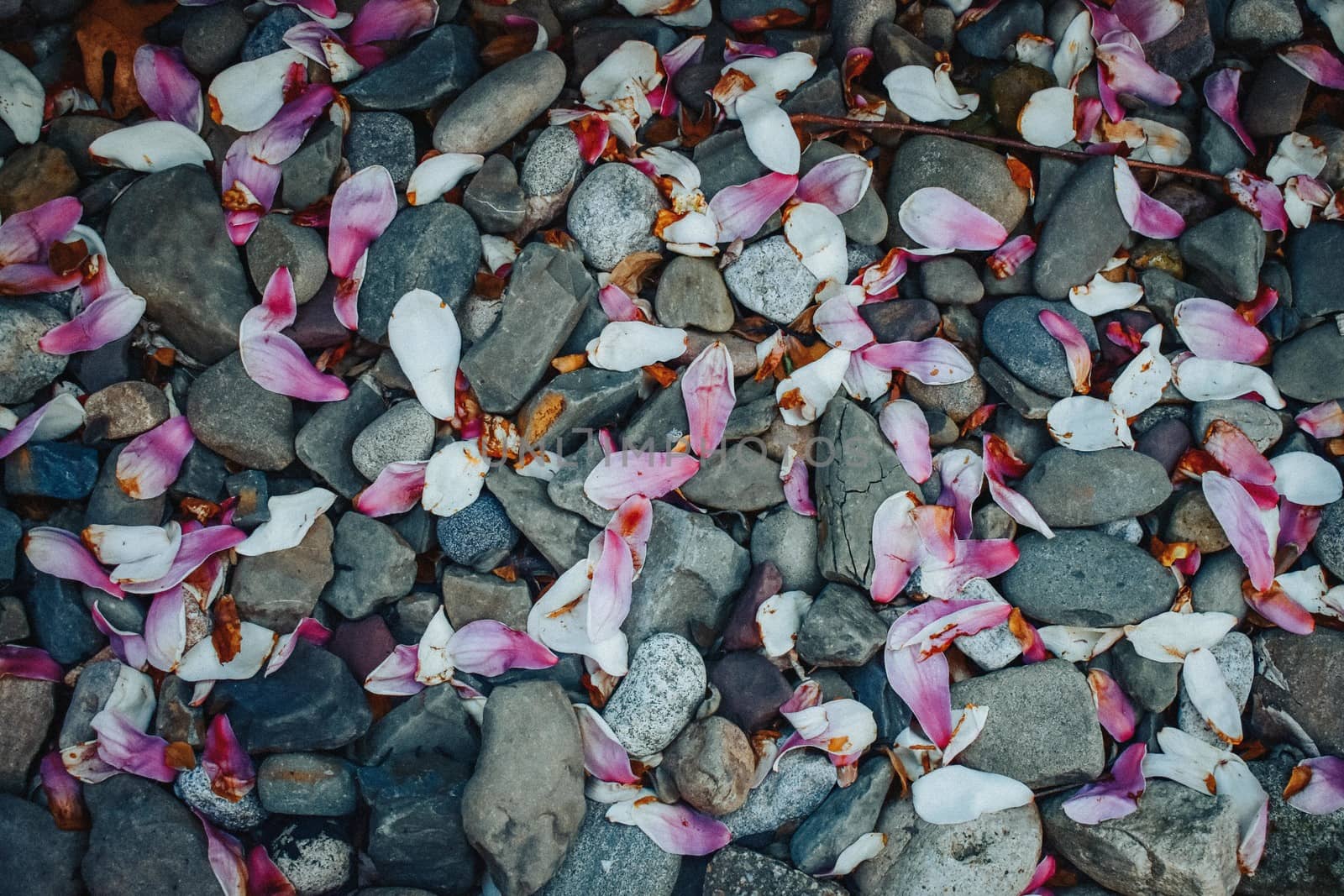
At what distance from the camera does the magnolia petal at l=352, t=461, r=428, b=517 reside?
1865 millimetres

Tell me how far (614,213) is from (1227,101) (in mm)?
1374

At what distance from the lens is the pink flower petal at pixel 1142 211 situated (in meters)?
1.98

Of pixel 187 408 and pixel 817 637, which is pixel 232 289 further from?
pixel 817 637

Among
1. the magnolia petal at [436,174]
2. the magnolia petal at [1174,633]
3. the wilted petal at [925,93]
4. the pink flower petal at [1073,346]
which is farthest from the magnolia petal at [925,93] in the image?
the magnolia petal at [1174,633]

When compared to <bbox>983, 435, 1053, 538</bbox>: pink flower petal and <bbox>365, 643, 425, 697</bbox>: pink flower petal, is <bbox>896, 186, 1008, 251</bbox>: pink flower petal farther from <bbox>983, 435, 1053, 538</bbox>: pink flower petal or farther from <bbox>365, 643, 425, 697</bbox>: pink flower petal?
<bbox>365, 643, 425, 697</bbox>: pink flower petal

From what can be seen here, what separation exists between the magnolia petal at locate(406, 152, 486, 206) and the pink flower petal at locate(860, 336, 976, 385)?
907mm

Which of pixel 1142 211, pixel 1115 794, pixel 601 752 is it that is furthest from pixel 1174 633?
pixel 601 752

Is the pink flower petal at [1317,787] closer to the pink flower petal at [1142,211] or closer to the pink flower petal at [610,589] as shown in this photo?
the pink flower petal at [1142,211]

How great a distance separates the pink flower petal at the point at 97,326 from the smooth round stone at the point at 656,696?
4.03ft

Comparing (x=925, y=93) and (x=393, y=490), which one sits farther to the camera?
(x=925, y=93)

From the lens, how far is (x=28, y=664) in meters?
1.84

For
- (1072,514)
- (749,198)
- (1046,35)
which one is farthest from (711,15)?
(1072,514)

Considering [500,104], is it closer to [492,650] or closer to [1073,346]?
[492,650]

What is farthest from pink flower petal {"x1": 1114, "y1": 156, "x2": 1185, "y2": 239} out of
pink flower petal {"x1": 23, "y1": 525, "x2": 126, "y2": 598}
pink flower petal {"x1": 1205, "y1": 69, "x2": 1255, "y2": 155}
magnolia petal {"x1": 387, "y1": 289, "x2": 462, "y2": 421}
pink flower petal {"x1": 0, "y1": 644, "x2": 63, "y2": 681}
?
pink flower petal {"x1": 0, "y1": 644, "x2": 63, "y2": 681}
